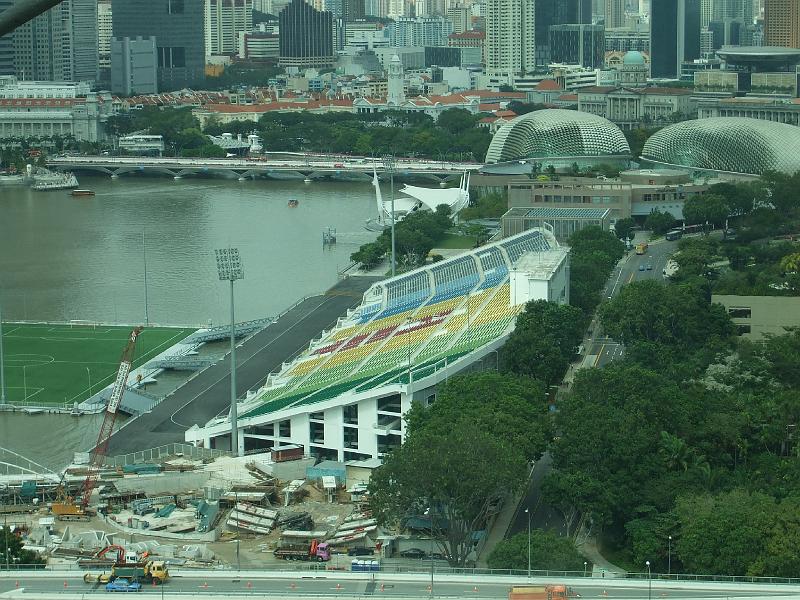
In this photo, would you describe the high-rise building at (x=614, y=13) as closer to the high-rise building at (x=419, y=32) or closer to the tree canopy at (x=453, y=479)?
the high-rise building at (x=419, y=32)

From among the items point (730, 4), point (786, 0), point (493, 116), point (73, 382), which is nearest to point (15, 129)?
point (493, 116)

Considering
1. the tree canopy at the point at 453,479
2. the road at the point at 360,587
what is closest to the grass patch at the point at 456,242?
the tree canopy at the point at 453,479

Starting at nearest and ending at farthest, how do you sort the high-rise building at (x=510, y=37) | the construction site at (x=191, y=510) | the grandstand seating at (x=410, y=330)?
the construction site at (x=191, y=510) → the grandstand seating at (x=410, y=330) → the high-rise building at (x=510, y=37)

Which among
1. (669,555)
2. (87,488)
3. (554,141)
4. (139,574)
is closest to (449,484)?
(669,555)

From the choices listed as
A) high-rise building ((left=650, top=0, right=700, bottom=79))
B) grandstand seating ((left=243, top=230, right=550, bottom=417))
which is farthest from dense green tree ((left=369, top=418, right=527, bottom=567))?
high-rise building ((left=650, top=0, right=700, bottom=79))

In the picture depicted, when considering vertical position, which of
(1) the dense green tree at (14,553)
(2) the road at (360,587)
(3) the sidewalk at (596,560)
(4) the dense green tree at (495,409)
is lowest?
(3) the sidewalk at (596,560)

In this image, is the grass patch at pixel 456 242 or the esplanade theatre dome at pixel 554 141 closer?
the grass patch at pixel 456 242

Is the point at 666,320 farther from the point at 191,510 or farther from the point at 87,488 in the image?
the point at 87,488

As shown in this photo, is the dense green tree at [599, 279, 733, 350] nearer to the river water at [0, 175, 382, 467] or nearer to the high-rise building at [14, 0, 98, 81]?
the river water at [0, 175, 382, 467]
